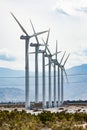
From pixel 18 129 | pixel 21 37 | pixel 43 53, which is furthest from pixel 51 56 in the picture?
pixel 18 129

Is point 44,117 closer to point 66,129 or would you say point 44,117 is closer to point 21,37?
point 66,129

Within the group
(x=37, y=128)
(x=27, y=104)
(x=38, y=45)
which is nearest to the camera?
(x=37, y=128)

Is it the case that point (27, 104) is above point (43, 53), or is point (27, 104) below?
below

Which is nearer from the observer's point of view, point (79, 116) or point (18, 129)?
point (18, 129)

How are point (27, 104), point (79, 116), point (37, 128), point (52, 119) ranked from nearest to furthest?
point (37, 128)
point (52, 119)
point (79, 116)
point (27, 104)

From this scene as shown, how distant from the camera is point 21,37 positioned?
3711 inches

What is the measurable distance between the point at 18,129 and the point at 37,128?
245cm

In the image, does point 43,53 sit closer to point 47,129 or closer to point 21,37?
point 21,37

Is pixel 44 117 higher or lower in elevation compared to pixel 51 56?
lower

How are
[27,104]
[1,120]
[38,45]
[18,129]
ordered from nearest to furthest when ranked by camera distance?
[18,129] < [1,120] < [27,104] < [38,45]

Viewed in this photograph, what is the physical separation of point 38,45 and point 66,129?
75501mm

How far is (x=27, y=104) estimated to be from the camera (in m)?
89.9

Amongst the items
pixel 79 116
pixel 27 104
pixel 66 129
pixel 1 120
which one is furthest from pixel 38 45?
pixel 66 129

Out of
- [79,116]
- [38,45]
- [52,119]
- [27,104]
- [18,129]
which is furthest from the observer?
[38,45]
